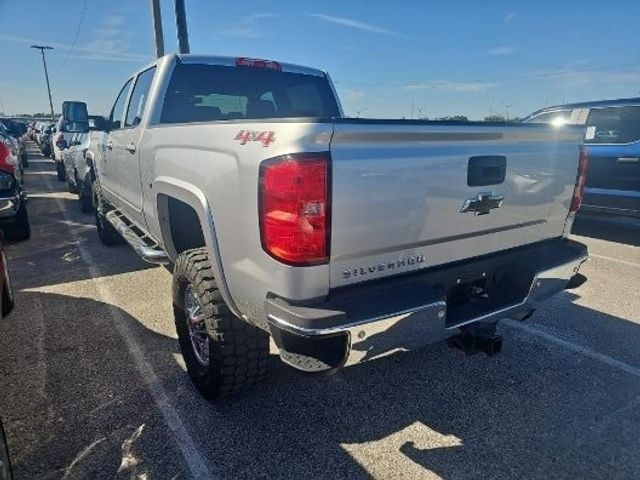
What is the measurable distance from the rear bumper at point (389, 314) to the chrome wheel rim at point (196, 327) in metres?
0.98

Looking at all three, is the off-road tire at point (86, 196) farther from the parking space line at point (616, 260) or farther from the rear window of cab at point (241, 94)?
the parking space line at point (616, 260)

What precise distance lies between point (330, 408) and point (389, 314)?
3.59 ft

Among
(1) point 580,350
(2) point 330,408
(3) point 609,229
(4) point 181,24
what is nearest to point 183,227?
(2) point 330,408

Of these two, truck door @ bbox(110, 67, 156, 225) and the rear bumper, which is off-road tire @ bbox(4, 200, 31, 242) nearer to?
truck door @ bbox(110, 67, 156, 225)

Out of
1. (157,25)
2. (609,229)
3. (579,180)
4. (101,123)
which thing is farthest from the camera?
(157,25)

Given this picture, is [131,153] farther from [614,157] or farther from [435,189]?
[614,157]

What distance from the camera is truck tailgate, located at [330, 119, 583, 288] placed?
6.63 feet

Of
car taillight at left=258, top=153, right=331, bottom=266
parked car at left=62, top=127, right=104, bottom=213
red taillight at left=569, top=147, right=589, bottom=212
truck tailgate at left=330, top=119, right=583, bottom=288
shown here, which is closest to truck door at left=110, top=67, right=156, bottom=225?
parked car at left=62, top=127, right=104, bottom=213

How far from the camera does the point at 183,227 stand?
328cm

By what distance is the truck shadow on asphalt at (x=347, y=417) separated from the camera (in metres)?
2.38

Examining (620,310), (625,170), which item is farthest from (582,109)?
(620,310)

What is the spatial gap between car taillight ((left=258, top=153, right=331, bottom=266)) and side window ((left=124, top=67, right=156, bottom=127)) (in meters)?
2.48

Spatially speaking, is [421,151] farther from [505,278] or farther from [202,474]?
[202,474]

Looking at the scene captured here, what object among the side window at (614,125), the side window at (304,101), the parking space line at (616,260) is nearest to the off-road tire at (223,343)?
the side window at (304,101)
